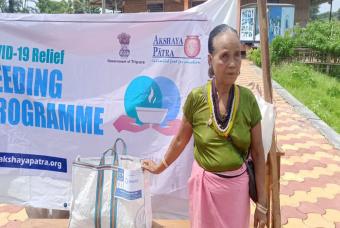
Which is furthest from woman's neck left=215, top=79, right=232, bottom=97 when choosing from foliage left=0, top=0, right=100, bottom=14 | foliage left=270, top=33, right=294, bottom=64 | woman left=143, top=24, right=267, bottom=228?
foliage left=0, top=0, right=100, bottom=14

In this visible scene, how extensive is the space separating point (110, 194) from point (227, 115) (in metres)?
0.88

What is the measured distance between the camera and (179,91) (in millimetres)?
2396

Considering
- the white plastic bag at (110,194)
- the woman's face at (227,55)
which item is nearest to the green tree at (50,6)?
the white plastic bag at (110,194)

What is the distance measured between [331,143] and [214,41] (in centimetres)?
436

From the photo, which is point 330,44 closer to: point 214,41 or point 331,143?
point 331,143

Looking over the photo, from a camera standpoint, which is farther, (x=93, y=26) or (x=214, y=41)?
(x=93, y=26)

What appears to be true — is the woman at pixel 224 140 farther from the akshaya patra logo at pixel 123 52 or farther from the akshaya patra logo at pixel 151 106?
the akshaya patra logo at pixel 123 52

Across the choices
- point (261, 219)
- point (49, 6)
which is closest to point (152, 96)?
point (261, 219)

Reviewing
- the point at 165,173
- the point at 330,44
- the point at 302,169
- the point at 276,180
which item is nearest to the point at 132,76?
the point at 165,173

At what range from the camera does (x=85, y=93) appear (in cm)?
252

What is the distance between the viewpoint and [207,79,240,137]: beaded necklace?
67.3 inches

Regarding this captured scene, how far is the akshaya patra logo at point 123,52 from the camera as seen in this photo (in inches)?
95.1

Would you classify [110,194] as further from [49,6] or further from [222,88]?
[49,6]

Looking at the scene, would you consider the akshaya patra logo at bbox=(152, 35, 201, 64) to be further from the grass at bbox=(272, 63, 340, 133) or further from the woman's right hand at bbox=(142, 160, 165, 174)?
the grass at bbox=(272, 63, 340, 133)
